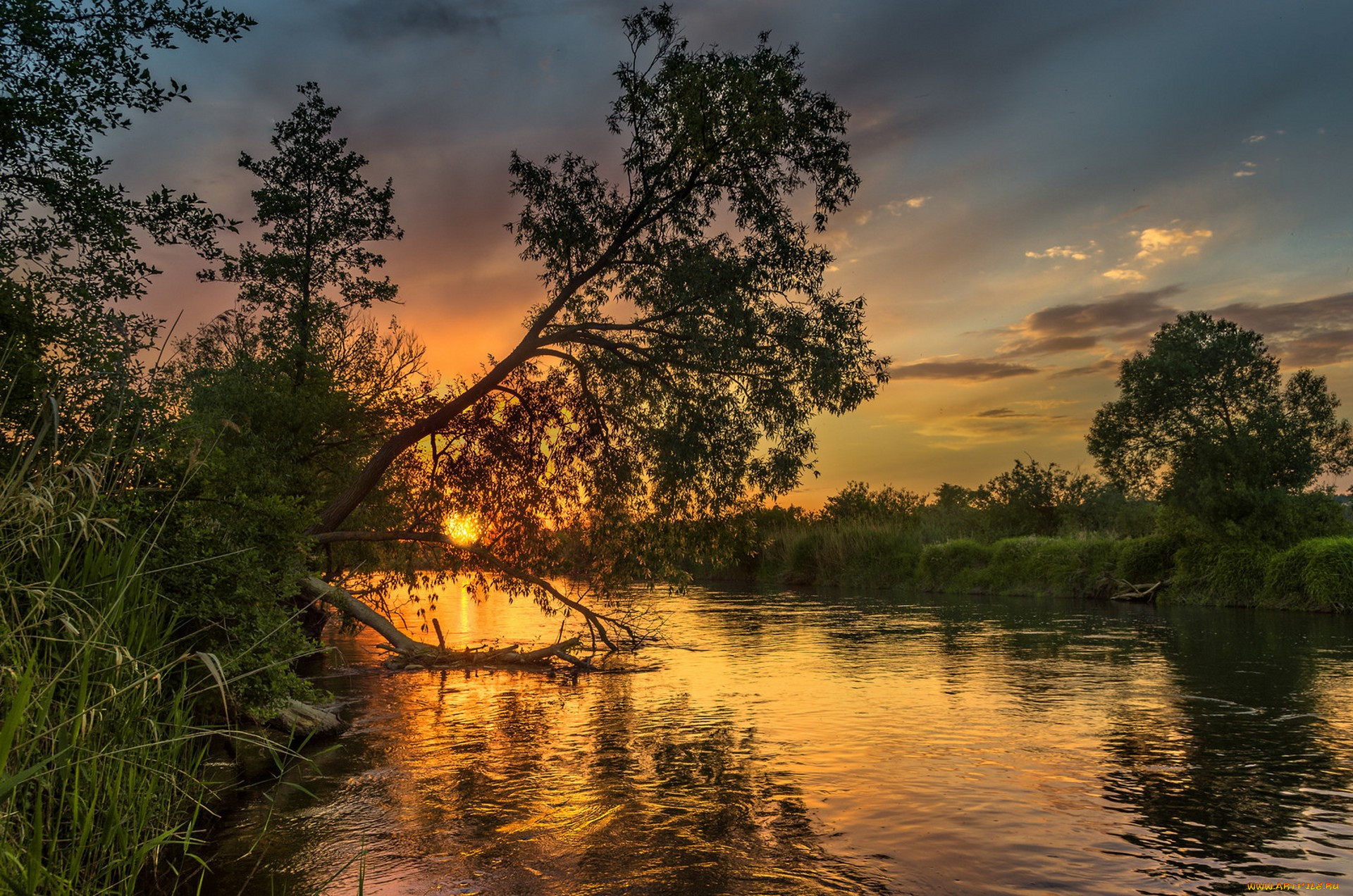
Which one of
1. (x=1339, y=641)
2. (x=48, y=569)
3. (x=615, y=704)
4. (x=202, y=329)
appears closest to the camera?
(x=48, y=569)

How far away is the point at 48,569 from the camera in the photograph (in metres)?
5.91

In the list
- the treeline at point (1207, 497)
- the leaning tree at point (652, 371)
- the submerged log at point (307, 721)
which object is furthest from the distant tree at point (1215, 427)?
the submerged log at point (307, 721)

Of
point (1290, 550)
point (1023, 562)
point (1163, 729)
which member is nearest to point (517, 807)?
point (1163, 729)

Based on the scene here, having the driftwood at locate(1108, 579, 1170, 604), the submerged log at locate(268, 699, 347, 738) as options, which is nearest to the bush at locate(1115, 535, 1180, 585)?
the driftwood at locate(1108, 579, 1170, 604)

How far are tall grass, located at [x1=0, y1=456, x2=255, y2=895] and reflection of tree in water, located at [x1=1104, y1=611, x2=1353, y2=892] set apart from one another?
28.3 feet

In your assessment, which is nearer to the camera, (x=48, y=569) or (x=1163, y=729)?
(x=48, y=569)

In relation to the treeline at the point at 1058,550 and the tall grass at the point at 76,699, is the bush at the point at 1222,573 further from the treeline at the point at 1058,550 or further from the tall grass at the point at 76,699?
the tall grass at the point at 76,699

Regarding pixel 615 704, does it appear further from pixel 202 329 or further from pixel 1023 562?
pixel 1023 562

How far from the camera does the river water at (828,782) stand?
8.65 metres

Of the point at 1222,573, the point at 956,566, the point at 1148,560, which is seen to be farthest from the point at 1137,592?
the point at 956,566

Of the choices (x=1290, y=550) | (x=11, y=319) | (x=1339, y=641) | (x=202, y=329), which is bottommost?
(x=1339, y=641)

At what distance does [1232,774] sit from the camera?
12.0m

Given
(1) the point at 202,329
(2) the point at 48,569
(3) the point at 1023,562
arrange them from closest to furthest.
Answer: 1. (2) the point at 48,569
2. (1) the point at 202,329
3. (3) the point at 1023,562

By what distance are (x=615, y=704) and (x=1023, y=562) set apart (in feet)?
121
